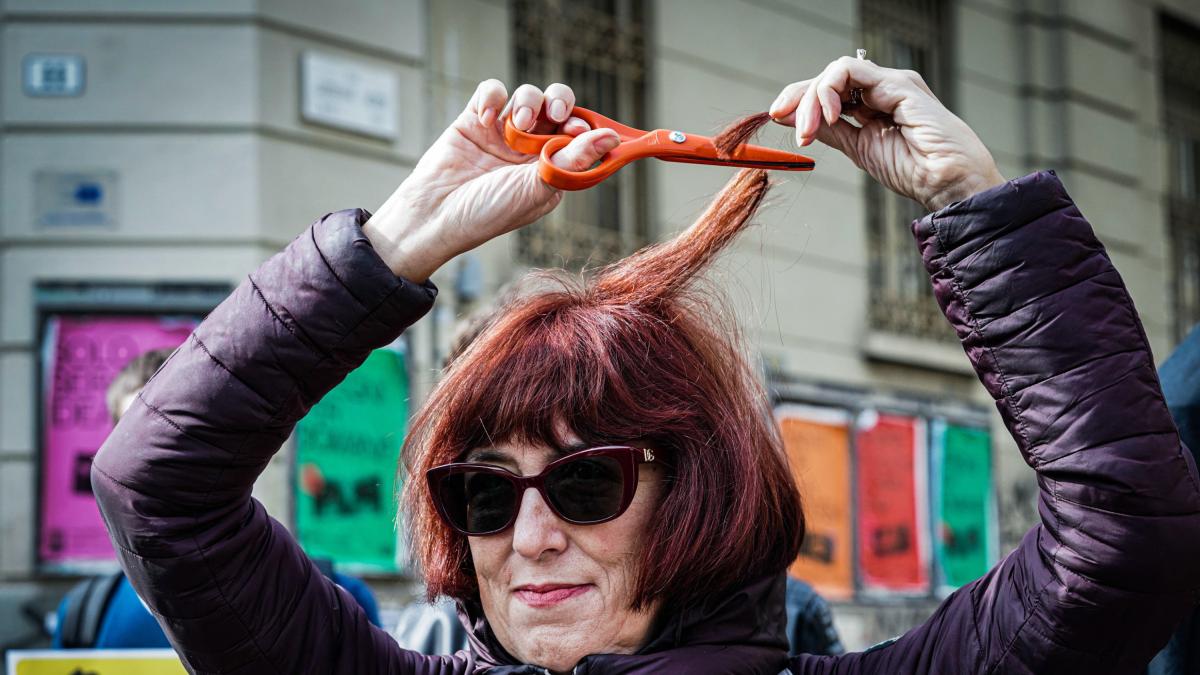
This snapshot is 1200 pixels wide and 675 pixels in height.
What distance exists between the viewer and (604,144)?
2.21m

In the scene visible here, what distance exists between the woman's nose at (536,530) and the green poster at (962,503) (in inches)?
363

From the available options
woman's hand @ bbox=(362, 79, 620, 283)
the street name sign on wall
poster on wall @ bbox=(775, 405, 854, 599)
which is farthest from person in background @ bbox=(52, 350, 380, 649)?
poster on wall @ bbox=(775, 405, 854, 599)

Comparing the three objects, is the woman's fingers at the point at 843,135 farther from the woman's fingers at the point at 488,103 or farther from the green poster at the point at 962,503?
the green poster at the point at 962,503

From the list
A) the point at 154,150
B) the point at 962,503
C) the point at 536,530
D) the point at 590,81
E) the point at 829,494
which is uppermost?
the point at 590,81

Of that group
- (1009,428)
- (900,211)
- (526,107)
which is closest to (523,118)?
(526,107)

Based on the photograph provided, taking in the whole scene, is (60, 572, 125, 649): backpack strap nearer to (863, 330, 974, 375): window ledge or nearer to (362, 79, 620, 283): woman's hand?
(362, 79, 620, 283): woman's hand

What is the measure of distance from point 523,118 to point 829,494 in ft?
27.6

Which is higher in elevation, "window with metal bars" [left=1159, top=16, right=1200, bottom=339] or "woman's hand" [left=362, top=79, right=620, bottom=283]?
"window with metal bars" [left=1159, top=16, right=1200, bottom=339]

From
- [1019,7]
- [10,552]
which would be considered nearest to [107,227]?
[10,552]

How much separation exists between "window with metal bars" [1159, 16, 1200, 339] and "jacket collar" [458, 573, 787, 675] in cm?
1164

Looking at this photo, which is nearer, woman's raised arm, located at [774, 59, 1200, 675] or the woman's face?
woman's raised arm, located at [774, 59, 1200, 675]

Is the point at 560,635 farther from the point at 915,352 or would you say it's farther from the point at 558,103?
the point at 915,352

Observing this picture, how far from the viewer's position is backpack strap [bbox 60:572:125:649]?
393 cm

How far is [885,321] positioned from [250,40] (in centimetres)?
502
